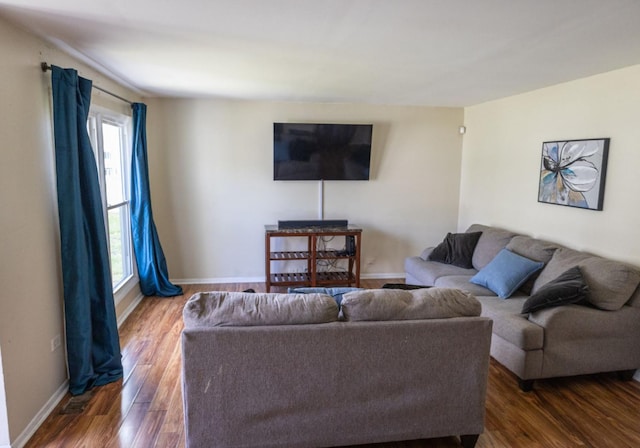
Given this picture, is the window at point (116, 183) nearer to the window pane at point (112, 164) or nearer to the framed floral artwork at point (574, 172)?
the window pane at point (112, 164)

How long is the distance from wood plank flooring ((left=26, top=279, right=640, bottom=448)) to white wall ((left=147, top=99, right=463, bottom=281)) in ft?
6.88

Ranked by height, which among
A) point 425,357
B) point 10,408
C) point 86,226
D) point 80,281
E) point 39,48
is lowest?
point 10,408

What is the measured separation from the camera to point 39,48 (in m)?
2.54

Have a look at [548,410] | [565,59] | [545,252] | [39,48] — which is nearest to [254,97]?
[39,48]

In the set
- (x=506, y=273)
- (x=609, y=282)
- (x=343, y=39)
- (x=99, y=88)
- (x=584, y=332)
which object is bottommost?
(x=584, y=332)

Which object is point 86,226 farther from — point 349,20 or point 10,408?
point 349,20

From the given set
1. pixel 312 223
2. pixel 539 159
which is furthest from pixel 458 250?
pixel 312 223

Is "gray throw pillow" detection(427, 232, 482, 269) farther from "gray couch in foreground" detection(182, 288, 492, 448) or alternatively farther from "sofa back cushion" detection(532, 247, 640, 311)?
"gray couch in foreground" detection(182, 288, 492, 448)

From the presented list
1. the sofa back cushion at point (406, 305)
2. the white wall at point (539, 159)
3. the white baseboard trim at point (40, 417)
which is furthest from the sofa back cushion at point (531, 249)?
the white baseboard trim at point (40, 417)

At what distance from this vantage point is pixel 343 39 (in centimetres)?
246

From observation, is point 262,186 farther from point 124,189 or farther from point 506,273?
point 506,273

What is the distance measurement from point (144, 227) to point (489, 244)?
373 centimetres

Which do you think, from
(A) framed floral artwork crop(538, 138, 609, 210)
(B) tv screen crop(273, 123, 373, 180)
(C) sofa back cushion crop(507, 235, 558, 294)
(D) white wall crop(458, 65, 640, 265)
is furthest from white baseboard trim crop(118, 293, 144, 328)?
(A) framed floral artwork crop(538, 138, 609, 210)

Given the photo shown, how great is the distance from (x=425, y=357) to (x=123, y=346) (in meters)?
2.68
